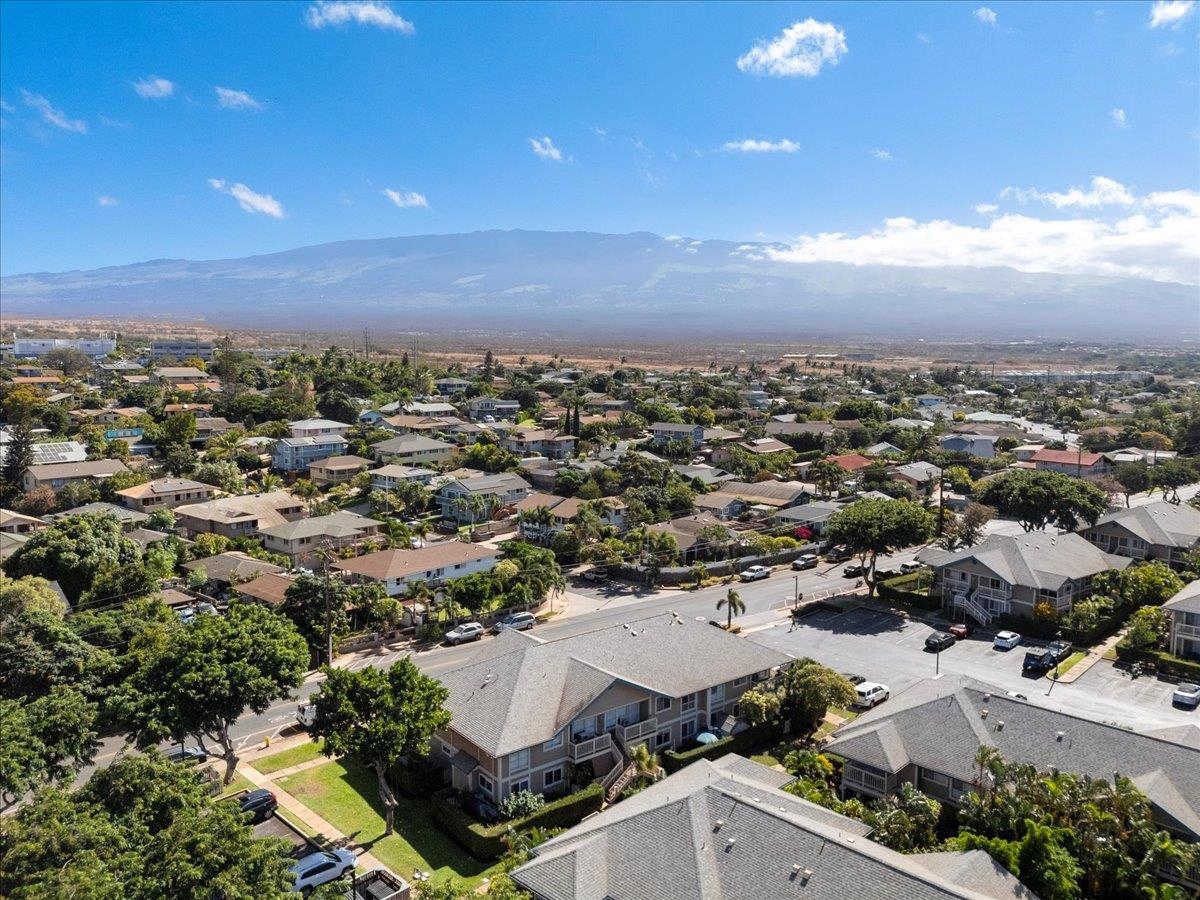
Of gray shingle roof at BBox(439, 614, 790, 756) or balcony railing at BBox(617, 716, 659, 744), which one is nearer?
gray shingle roof at BBox(439, 614, 790, 756)

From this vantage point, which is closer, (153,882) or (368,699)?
(153,882)

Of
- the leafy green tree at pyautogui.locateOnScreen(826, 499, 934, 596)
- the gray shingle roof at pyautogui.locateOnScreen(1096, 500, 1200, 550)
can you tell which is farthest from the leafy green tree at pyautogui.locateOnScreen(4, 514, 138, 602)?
the gray shingle roof at pyautogui.locateOnScreen(1096, 500, 1200, 550)

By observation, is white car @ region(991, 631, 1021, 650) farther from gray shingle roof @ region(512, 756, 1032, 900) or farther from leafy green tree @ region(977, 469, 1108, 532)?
gray shingle roof @ region(512, 756, 1032, 900)

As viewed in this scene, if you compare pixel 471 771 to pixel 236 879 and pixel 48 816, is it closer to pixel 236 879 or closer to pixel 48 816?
pixel 236 879

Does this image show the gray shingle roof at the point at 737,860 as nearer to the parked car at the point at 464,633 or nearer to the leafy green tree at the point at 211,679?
the leafy green tree at the point at 211,679

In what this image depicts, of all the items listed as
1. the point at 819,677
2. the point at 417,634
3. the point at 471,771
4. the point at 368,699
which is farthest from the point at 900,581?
the point at 368,699

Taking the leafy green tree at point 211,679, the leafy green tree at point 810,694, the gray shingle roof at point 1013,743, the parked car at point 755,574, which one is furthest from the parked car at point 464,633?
the gray shingle roof at point 1013,743
